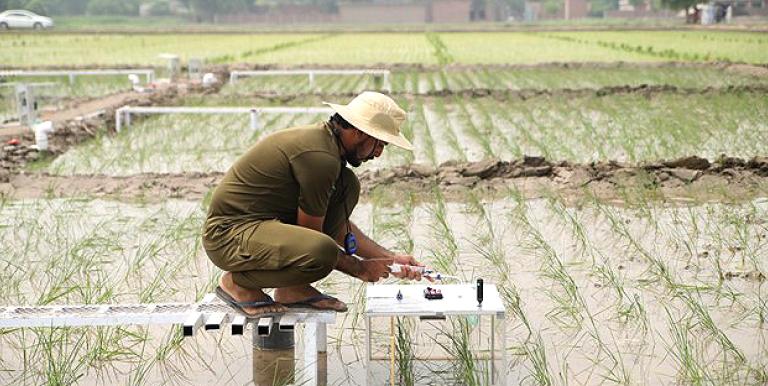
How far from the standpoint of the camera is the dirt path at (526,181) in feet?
21.5

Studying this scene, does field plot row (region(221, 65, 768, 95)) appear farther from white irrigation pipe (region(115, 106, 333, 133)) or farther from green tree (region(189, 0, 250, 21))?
green tree (region(189, 0, 250, 21))

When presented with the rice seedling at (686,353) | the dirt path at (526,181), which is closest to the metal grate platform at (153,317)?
the rice seedling at (686,353)

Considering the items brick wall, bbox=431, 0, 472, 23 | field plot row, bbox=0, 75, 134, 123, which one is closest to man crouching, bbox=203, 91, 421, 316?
field plot row, bbox=0, 75, 134, 123

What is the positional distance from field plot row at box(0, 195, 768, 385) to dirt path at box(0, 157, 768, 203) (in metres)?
0.24

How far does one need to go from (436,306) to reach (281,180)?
22.8 inches

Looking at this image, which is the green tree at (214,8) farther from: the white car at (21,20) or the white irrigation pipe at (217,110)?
the white irrigation pipe at (217,110)

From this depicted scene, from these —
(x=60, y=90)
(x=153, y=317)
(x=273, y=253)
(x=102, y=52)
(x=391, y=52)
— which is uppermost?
(x=273, y=253)

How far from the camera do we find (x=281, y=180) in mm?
3221

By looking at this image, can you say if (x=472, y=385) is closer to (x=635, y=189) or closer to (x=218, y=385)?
(x=218, y=385)

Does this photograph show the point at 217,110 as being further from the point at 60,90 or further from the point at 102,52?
the point at 102,52

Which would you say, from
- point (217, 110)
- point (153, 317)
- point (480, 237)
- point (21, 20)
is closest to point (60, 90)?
point (217, 110)

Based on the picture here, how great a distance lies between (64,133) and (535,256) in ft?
18.8

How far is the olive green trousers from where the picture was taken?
3.19m

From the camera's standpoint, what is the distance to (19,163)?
27.0 feet
